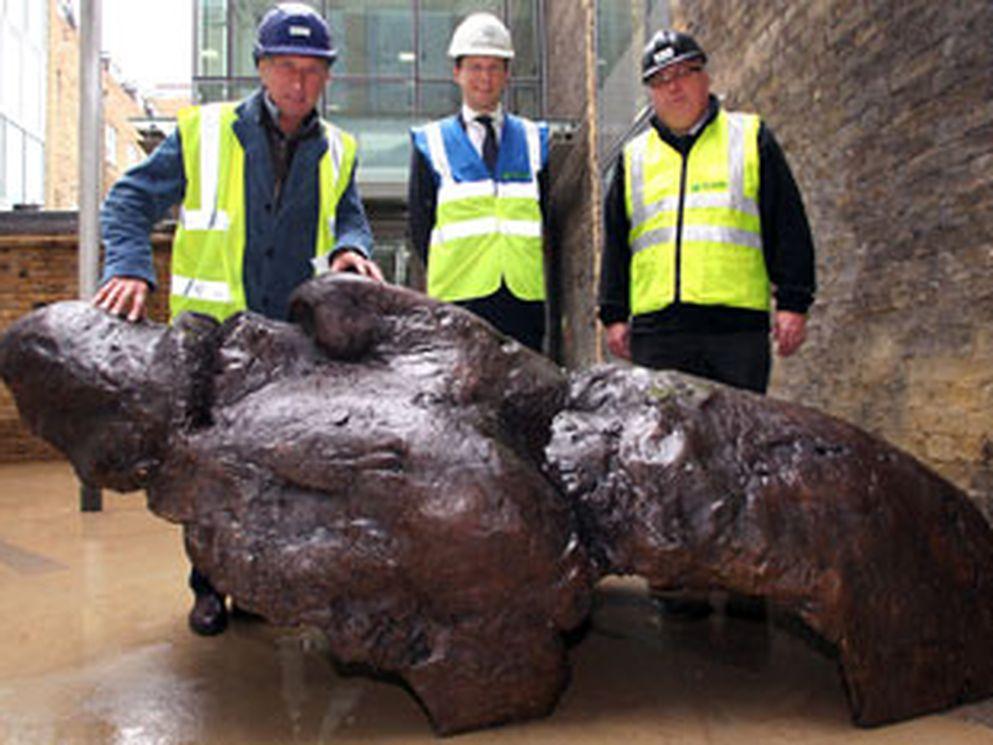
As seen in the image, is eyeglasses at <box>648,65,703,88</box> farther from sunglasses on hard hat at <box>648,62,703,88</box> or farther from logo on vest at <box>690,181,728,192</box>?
logo on vest at <box>690,181,728,192</box>

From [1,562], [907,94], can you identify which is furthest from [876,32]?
[1,562]

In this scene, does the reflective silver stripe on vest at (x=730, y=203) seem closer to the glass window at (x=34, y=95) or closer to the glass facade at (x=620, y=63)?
the glass facade at (x=620, y=63)

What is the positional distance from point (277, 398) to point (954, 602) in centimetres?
184

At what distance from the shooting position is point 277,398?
7.36 ft

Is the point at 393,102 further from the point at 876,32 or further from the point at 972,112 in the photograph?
the point at 972,112

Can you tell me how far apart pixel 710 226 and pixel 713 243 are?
0.22ft

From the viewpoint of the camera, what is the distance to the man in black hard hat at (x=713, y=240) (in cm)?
316

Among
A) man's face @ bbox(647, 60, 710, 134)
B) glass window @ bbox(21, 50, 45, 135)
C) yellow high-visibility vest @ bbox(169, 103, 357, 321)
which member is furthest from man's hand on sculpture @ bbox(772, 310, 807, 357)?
glass window @ bbox(21, 50, 45, 135)

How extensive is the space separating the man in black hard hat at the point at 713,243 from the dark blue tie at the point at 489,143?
0.66 meters

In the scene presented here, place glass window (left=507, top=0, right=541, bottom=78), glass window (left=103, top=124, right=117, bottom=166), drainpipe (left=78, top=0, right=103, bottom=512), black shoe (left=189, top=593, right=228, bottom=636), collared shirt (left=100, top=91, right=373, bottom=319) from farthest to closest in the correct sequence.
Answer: glass window (left=103, top=124, right=117, bottom=166)
glass window (left=507, top=0, right=541, bottom=78)
drainpipe (left=78, top=0, right=103, bottom=512)
collared shirt (left=100, top=91, right=373, bottom=319)
black shoe (left=189, top=593, right=228, bottom=636)

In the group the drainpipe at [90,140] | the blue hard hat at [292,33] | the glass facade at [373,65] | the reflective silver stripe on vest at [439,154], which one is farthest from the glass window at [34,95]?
the blue hard hat at [292,33]

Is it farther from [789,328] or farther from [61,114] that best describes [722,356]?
[61,114]

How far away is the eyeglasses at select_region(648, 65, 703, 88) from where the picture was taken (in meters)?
3.21

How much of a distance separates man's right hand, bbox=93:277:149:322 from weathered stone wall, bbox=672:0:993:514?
3.08 m
